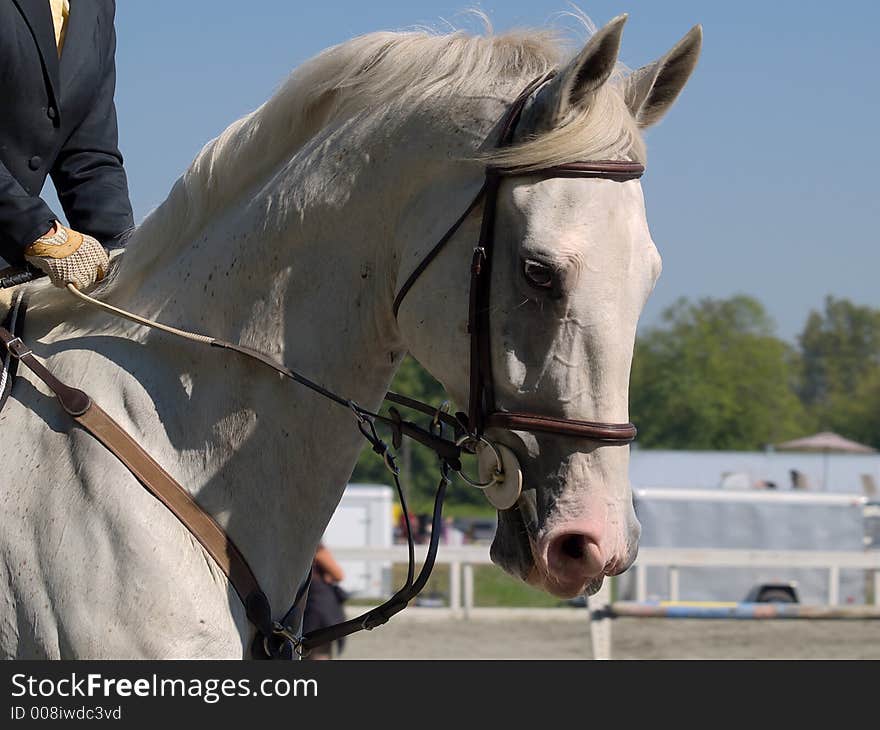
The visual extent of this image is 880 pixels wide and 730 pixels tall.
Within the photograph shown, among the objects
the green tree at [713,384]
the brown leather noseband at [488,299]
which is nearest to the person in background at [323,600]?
the brown leather noseband at [488,299]

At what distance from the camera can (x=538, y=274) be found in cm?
278

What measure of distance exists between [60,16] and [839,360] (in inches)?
4581

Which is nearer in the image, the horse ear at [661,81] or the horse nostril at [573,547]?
the horse nostril at [573,547]

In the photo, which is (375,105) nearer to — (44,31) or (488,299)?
(488,299)

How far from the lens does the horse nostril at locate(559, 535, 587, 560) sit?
275 cm

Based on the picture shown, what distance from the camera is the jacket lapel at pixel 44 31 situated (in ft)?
11.2

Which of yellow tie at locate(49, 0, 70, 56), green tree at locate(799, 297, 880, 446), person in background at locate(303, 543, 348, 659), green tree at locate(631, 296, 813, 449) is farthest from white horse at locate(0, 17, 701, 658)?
green tree at locate(799, 297, 880, 446)

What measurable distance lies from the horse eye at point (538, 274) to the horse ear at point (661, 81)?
0.60m

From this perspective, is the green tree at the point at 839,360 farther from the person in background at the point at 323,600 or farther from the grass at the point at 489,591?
Answer: the person in background at the point at 323,600

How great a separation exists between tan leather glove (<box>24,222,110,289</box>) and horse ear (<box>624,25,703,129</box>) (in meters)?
1.53

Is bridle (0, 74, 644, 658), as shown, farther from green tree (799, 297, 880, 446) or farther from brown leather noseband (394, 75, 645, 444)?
green tree (799, 297, 880, 446)

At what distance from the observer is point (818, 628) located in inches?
663

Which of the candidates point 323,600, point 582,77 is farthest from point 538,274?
point 323,600
